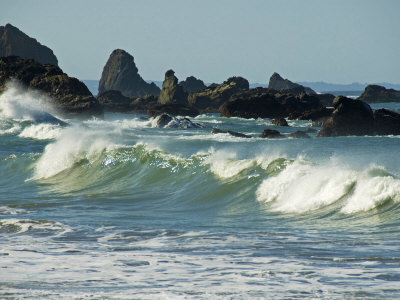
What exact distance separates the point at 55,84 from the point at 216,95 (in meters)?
33.9

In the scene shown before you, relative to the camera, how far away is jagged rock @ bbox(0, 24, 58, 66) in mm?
150750

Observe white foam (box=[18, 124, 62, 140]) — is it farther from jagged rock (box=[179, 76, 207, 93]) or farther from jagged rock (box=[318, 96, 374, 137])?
jagged rock (box=[179, 76, 207, 93])

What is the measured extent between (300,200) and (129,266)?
7041 mm

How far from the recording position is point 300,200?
624 inches

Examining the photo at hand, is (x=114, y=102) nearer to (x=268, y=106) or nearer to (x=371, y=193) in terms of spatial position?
(x=268, y=106)

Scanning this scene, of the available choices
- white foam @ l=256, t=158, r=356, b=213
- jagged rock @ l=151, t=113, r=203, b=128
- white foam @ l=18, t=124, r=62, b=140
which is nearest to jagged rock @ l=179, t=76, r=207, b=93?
jagged rock @ l=151, t=113, r=203, b=128

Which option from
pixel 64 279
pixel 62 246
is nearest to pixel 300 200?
pixel 62 246

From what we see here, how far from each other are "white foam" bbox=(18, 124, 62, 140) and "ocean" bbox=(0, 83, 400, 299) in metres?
14.3

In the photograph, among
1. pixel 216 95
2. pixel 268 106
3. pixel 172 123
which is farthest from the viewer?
pixel 216 95

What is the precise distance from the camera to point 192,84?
158375mm

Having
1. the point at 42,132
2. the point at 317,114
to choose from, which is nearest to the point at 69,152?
the point at 42,132

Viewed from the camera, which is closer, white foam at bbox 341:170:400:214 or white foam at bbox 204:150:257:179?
white foam at bbox 341:170:400:214

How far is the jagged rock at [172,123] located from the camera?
54.7m

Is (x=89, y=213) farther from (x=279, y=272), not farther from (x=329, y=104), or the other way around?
(x=329, y=104)
